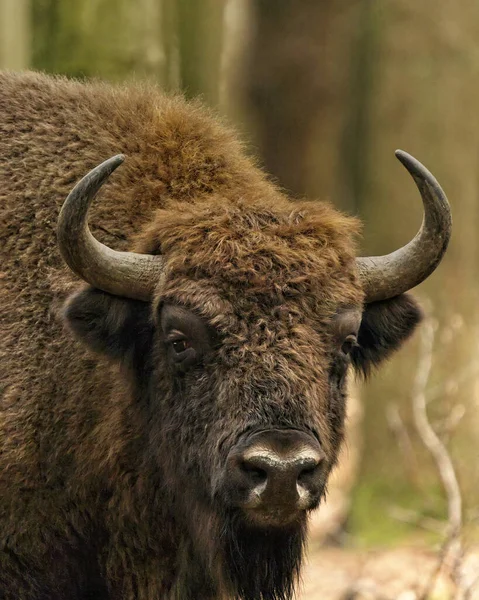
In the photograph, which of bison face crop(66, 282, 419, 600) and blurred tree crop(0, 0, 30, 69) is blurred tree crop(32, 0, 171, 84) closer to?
blurred tree crop(0, 0, 30, 69)

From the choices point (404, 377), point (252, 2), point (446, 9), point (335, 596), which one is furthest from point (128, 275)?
point (252, 2)

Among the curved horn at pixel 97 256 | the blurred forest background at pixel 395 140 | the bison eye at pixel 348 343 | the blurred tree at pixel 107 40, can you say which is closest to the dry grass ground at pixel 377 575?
the blurred forest background at pixel 395 140

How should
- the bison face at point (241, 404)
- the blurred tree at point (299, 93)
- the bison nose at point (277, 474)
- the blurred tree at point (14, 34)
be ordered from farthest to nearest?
the blurred tree at point (299, 93)
the blurred tree at point (14, 34)
the bison face at point (241, 404)
the bison nose at point (277, 474)

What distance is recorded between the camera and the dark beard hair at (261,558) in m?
6.03

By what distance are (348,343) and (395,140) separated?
22.9ft

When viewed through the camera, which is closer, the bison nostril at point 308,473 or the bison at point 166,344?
the bison nostril at point 308,473

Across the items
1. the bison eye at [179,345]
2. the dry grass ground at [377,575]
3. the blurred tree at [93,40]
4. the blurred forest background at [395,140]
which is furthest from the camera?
the blurred forest background at [395,140]

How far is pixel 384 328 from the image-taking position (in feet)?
22.2

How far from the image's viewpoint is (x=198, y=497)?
6.30 m

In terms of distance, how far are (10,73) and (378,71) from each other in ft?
21.3

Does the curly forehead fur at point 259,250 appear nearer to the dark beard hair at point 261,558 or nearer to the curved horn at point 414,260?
the curved horn at point 414,260

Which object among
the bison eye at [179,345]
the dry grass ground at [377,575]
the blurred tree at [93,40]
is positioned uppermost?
the blurred tree at [93,40]

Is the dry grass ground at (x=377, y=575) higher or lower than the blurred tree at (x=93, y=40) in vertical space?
lower

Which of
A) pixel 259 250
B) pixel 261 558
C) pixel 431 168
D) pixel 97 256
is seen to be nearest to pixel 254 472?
pixel 261 558
